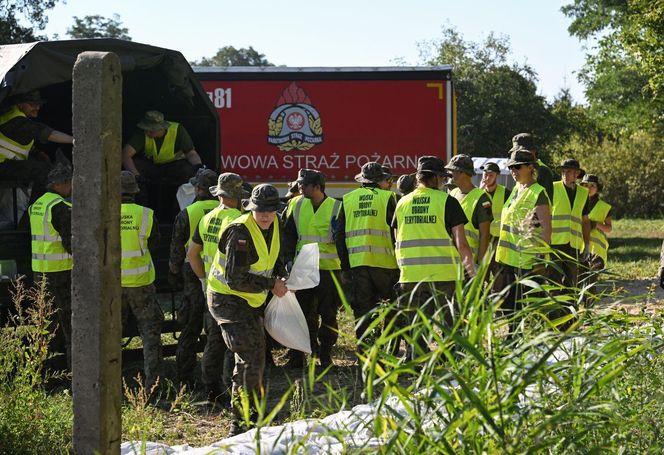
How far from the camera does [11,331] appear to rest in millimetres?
6551

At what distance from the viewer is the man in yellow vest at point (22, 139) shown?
9.10m

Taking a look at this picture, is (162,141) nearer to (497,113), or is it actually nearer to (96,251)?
(96,251)

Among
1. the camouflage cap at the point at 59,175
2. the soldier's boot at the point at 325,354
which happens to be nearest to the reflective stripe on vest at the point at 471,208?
the soldier's boot at the point at 325,354

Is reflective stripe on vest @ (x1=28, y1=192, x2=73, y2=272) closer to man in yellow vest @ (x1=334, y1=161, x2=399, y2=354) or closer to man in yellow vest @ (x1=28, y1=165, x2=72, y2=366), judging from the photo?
man in yellow vest @ (x1=28, y1=165, x2=72, y2=366)

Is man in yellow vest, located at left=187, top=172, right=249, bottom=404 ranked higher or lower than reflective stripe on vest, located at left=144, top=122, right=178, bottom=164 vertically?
lower

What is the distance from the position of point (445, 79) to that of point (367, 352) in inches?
520

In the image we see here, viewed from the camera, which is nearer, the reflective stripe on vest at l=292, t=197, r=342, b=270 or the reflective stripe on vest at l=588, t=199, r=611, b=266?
the reflective stripe on vest at l=292, t=197, r=342, b=270

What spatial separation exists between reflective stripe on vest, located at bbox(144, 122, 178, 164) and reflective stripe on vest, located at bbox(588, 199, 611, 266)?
483cm

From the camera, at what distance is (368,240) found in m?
9.54

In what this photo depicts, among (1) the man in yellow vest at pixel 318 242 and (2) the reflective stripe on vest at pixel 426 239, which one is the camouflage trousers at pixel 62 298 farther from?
(2) the reflective stripe on vest at pixel 426 239

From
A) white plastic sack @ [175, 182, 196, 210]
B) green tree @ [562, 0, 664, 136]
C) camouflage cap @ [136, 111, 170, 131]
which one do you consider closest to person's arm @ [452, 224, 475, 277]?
white plastic sack @ [175, 182, 196, 210]

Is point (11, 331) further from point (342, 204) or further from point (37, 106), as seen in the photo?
point (342, 204)

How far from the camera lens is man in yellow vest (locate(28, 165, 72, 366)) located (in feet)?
27.9

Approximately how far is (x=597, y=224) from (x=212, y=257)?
19.6ft
